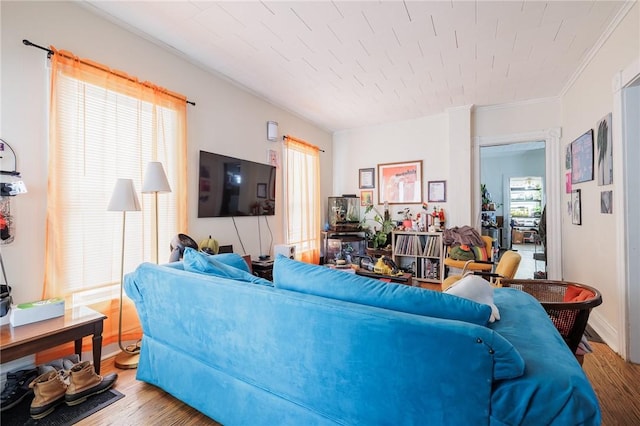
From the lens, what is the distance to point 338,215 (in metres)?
5.11

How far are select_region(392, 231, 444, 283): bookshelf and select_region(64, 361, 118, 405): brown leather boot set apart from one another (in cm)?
384

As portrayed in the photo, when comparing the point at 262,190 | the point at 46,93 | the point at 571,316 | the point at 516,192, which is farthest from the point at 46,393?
the point at 516,192

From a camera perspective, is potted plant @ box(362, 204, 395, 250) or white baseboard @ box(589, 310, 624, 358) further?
potted plant @ box(362, 204, 395, 250)

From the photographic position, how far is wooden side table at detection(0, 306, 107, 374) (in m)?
1.47

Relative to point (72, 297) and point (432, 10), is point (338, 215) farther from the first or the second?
point (72, 297)

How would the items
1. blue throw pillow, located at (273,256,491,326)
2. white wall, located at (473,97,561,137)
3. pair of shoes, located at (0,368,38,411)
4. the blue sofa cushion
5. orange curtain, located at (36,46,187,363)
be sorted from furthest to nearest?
white wall, located at (473,97,561,137)
orange curtain, located at (36,46,187,363)
pair of shoes, located at (0,368,38,411)
blue throw pillow, located at (273,256,491,326)
the blue sofa cushion

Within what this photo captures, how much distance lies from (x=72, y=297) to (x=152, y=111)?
5.30 feet

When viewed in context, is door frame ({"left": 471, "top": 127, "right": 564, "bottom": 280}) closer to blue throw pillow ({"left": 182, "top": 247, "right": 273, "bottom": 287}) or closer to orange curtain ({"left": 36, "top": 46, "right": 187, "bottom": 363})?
blue throw pillow ({"left": 182, "top": 247, "right": 273, "bottom": 287})

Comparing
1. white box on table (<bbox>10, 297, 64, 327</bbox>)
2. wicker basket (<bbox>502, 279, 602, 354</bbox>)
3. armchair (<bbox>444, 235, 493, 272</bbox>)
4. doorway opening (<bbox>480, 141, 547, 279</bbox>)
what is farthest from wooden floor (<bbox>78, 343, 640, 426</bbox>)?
doorway opening (<bbox>480, 141, 547, 279</bbox>)

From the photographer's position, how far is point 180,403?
1.71 metres

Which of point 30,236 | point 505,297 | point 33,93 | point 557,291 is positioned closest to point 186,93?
point 33,93

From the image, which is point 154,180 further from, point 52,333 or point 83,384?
point 83,384

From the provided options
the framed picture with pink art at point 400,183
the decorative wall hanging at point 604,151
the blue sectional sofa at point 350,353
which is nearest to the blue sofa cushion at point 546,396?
the blue sectional sofa at point 350,353

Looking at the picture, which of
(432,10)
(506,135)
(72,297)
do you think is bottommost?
(72,297)
